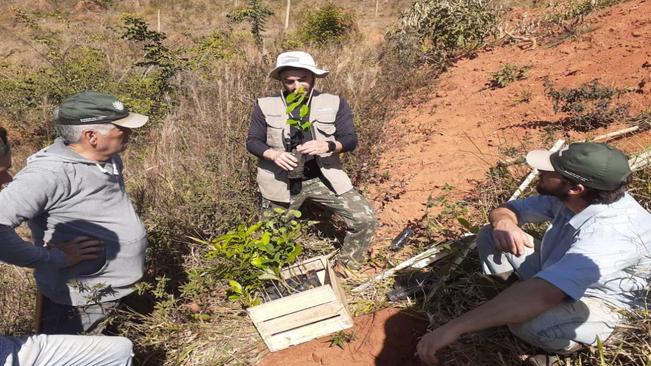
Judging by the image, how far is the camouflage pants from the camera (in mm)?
2898

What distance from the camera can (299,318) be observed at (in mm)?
2416

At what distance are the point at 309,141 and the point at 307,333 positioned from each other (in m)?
1.22

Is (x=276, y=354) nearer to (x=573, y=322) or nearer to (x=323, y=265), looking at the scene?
(x=323, y=265)

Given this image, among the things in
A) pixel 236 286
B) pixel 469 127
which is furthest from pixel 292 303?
pixel 469 127

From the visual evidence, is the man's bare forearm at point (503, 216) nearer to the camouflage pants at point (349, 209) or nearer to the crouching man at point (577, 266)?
the crouching man at point (577, 266)

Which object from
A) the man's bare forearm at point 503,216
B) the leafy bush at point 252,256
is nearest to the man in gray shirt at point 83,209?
the leafy bush at point 252,256

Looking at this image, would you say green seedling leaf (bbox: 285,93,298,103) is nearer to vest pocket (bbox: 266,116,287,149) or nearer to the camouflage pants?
vest pocket (bbox: 266,116,287,149)

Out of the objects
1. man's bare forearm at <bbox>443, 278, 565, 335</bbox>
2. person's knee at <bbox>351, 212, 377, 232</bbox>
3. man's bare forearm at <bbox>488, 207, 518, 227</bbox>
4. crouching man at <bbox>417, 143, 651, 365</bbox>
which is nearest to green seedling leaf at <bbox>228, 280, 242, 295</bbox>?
person's knee at <bbox>351, 212, 377, 232</bbox>

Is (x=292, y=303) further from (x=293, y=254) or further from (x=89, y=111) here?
(x=89, y=111)

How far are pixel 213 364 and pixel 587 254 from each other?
2069 mm

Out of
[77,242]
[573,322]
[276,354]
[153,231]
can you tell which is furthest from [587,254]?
[153,231]

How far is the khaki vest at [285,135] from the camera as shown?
112 inches

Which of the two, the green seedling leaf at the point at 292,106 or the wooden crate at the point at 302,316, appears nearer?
the wooden crate at the point at 302,316

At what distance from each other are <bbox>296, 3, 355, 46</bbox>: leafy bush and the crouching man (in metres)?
7.46
